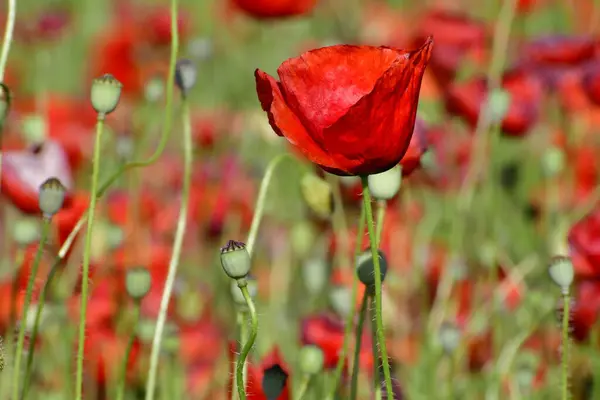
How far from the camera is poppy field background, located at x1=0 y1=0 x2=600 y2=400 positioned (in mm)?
1047

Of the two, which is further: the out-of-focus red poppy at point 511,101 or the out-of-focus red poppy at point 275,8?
the out-of-focus red poppy at point 275,8

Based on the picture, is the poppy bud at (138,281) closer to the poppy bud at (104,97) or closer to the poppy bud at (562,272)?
the poppy bud at (104,97)

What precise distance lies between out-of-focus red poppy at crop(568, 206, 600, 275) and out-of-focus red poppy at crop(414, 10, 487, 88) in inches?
27.9

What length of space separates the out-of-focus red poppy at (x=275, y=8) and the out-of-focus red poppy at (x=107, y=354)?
1.91 ft

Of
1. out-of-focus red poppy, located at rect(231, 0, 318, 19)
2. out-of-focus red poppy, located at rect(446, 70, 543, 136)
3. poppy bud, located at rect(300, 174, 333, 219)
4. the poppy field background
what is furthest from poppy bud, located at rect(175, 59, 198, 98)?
out-of-focus red poppy, located at rect(231, 0, 318, 19)

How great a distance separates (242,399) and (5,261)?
96cm

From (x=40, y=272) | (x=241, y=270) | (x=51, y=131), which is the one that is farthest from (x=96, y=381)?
(x=241, y=270)

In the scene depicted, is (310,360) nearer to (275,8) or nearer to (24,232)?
(24,232)

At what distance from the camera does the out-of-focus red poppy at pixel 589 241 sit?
1.08 metres

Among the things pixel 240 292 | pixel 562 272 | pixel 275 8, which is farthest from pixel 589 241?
pixel 275 8

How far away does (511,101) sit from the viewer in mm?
1402

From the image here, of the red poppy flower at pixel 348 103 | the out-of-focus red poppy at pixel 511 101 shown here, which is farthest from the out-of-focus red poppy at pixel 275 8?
the red poppy flower at pixel 348 103

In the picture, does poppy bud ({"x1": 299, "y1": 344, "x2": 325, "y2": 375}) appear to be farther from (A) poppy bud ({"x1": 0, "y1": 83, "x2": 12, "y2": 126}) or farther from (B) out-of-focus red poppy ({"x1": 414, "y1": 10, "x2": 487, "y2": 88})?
(B) out-of-focus red poppy ({"x1": 414, "y1": 10, "x2": 487, "y2": 88})

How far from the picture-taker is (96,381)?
1.24m
